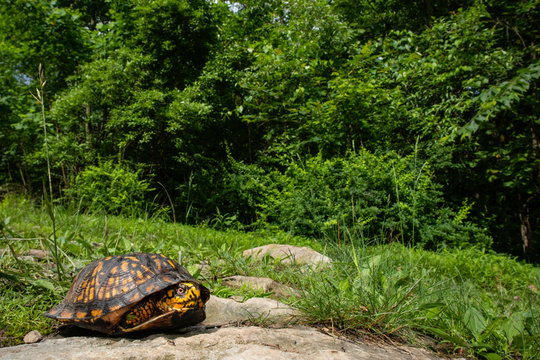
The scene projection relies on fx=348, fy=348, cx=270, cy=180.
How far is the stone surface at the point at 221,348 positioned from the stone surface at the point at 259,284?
0.68m

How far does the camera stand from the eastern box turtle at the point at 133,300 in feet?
5.59

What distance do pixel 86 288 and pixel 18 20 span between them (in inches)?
414

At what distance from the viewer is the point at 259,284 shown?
2682 millimetres

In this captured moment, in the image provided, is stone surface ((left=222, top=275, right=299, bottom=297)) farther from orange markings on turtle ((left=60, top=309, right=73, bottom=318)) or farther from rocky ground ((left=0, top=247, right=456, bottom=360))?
orange markings on turtle ((left=60, top=309, right=73, bottom=318))

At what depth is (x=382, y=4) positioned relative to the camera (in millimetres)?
11477

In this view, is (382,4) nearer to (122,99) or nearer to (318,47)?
(318,47)

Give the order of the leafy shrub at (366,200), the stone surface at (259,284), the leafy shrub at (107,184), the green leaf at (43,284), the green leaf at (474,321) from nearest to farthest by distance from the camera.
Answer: the green leaf at (474,321), the green leaf at (43,284), the stone surface at (259,284), the leafy shrub at (366,200), the leafy shrub at (107,184)

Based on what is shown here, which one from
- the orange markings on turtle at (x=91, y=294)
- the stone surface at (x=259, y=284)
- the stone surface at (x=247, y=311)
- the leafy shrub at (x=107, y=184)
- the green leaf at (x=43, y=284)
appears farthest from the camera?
the leafy shrub at (x=107, y=184)

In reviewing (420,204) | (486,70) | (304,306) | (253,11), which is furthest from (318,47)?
(304,306)

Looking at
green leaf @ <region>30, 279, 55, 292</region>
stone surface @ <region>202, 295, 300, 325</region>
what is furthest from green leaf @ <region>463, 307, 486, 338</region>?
green leaf @ <region>30, 279, 55, 292</region>

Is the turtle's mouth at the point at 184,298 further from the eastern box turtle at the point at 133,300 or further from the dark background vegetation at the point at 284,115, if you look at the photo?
the dark background vegetation at the point at 284,115

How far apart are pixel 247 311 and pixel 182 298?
1.42 ft

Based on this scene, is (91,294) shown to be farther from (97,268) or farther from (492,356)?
(492,356)

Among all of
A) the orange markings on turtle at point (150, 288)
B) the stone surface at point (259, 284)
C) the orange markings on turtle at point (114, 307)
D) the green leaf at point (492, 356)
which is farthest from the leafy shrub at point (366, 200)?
the orange markings on turtle at point (114, 307)
